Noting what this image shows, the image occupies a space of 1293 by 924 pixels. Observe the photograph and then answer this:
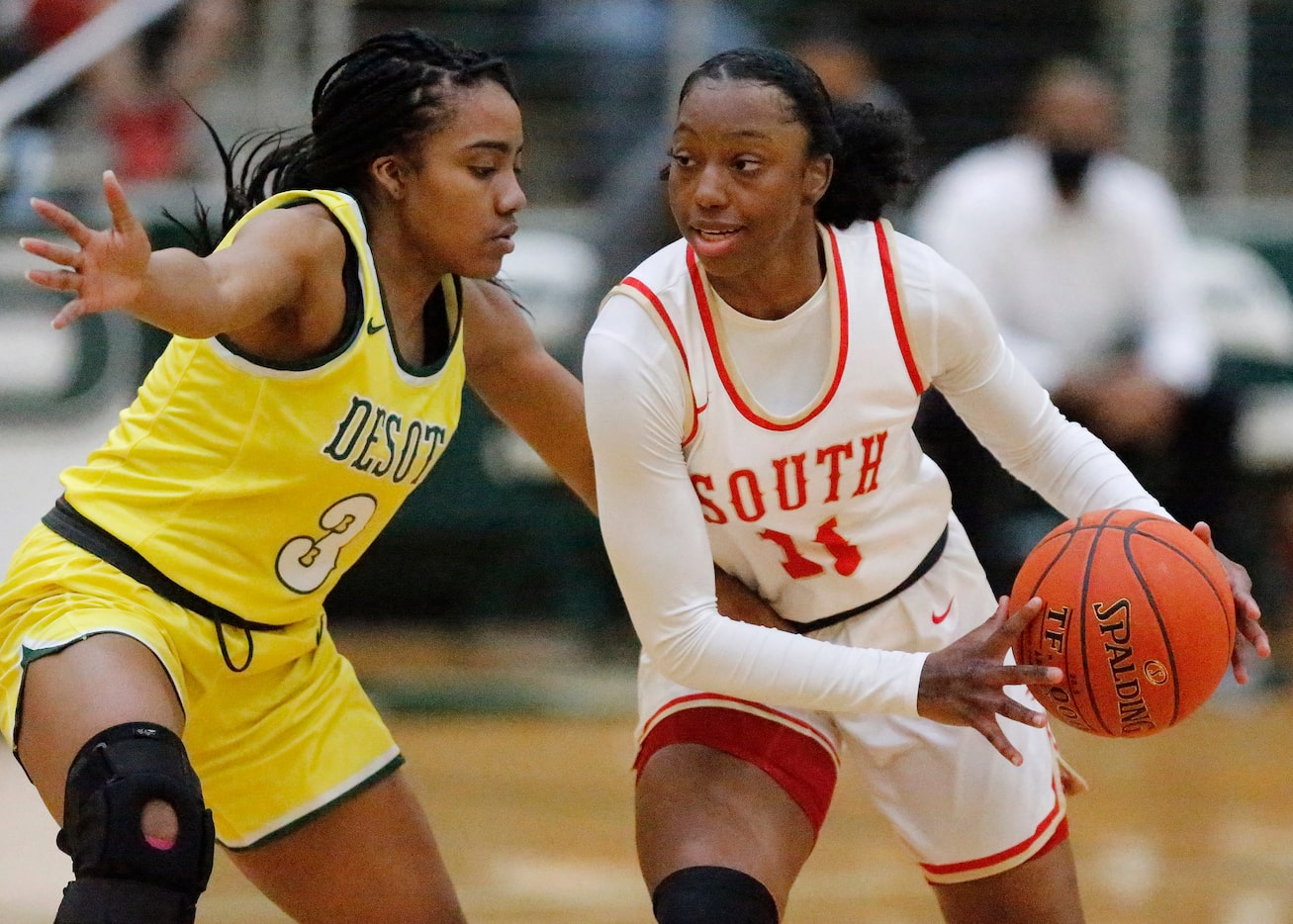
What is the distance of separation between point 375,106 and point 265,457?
25.2 inches

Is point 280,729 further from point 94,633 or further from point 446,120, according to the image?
point 446,120

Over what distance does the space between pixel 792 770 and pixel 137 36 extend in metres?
5.98

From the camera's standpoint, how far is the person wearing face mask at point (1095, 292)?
7.21 m

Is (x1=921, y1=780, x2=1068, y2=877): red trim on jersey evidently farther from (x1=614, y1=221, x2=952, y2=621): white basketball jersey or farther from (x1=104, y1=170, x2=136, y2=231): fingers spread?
(x1=104, y1=170, x2=136, y2=231): fingers spread

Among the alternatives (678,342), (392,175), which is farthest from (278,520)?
(678,342)

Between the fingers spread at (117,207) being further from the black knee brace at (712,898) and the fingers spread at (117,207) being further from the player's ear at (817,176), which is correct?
the black knee brace at (712,898)

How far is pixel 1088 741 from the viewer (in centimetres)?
707

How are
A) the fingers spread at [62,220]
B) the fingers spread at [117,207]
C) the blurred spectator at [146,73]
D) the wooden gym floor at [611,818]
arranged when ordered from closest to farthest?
the fingers spread at [62,220] → the fingers spread at [117,207] → the wooden gym floor at [611,818] → the blurred spectator at [146,73]

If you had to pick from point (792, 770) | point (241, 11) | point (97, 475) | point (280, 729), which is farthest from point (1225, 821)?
point (241, 11)

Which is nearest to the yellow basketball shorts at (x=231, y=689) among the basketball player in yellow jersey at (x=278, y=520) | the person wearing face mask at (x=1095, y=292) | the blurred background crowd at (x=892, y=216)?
the basketball player in yellow jersey at (x=278, y=520)

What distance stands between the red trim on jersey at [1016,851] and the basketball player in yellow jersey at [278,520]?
0.87 meters

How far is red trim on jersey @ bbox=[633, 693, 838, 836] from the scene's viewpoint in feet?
10.3

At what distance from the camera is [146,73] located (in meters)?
8.09

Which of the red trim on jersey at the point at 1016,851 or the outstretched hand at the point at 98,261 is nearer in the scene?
the outstretched hand at the point at 98,261
